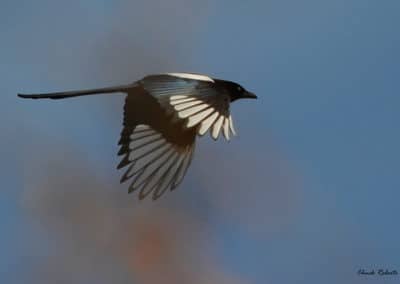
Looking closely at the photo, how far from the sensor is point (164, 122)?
294 cm

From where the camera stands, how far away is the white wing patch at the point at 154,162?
9.14 feet

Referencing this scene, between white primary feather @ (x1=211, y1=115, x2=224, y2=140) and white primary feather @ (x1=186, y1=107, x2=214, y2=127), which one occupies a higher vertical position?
white primary feather @ (x1=186, y1=107, x2=214, y2=127)


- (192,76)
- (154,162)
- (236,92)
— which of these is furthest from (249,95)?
(154,162)

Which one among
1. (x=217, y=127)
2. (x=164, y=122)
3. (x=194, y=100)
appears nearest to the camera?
(x=217, y=127)

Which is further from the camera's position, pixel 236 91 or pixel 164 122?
pixel 236 91

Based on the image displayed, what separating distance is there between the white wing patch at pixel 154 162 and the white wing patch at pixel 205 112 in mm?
86

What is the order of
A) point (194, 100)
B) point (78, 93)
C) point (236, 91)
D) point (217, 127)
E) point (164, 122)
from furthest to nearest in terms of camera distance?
point (236, 91), point (78, 93), point (164, 122), point (194, 100), point (217, 127)

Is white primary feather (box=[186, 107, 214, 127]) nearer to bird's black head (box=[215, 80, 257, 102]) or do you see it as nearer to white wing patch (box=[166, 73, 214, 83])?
white wing patch (box=[166, 73, 214, 83])

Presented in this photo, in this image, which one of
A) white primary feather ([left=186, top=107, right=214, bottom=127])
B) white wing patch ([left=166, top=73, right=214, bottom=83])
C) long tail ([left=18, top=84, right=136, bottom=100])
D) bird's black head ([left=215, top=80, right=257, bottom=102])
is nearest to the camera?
white primary feather ([left=186, top=107, right=214, bottom=127])

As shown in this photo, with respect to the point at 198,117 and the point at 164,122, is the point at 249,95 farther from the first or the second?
the point at 198,117

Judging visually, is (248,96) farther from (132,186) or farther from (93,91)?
(132,186)

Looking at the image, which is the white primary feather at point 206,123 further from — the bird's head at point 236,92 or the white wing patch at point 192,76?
the bird's head at point 236,92

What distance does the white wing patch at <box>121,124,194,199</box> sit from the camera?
2.78m

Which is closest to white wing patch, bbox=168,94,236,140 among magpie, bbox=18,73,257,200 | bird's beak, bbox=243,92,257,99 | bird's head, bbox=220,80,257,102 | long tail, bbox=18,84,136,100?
magpie, bbox=18,73,257,200
